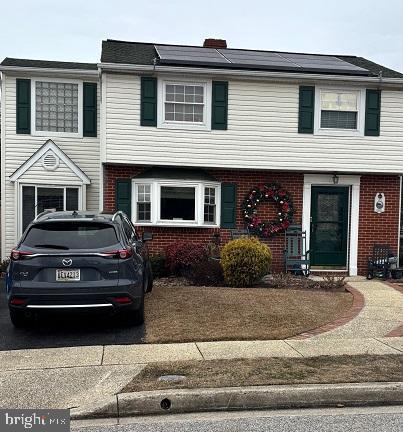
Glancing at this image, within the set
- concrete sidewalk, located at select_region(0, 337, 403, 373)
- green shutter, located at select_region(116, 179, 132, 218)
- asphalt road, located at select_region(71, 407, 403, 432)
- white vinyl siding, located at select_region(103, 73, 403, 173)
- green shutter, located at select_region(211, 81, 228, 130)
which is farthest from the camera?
green shutter, located at select_region(116, 179, 132, 218)

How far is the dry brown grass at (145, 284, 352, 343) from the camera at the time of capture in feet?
22.9

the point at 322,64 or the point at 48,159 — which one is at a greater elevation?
the point at 322,64

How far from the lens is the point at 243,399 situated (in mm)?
4641

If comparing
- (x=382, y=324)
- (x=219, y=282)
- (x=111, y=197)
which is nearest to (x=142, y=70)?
(x=111, y=197)

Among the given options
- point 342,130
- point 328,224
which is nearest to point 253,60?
point 342,130

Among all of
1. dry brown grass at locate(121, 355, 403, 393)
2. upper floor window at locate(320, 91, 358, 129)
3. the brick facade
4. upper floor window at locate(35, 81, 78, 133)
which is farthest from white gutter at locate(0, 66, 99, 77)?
dry brown grass at locate(121, 355, 403, 393)

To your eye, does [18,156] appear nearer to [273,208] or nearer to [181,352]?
[273,208]

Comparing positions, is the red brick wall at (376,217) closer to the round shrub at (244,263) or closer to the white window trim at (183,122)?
the round shrub at (244,263)

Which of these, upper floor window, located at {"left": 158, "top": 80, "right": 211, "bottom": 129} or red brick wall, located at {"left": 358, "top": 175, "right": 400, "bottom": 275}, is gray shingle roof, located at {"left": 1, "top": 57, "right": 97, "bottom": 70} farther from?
red brick wall, located at {"left": 358, "top": 175, "right": 400, "bottom": 275}

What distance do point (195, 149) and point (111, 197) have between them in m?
2.52

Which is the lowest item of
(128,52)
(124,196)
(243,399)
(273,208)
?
(243,399)

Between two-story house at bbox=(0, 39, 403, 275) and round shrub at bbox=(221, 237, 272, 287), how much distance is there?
2222 mm

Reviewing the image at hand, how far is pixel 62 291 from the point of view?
252 inches

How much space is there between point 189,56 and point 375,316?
8508mm
